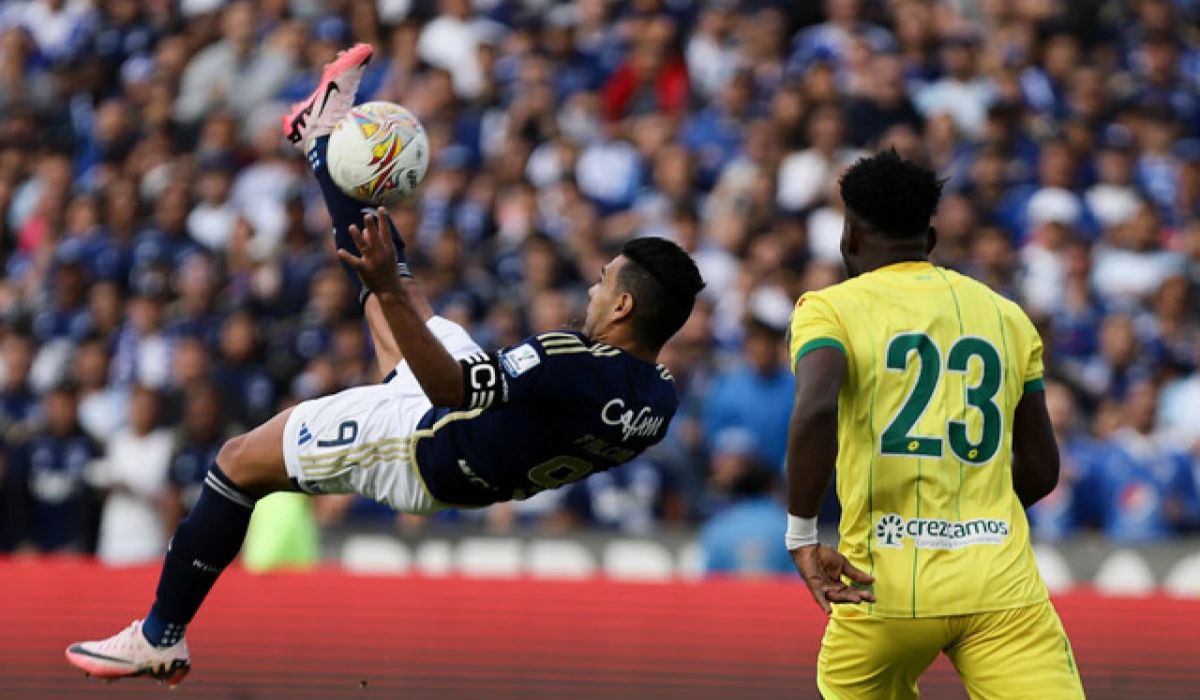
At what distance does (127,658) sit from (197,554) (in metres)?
0.43

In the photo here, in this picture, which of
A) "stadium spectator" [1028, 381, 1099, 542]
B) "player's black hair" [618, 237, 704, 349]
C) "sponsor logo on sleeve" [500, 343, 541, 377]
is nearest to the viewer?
"sponsor logo on sleeve" [500, 343, 541, 377]

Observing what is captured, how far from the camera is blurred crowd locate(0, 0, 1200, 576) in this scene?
12.0 metres

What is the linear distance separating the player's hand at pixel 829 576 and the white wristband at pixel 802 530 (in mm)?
15

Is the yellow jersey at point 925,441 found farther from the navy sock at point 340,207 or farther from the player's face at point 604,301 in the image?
the navy sock at point 340,207

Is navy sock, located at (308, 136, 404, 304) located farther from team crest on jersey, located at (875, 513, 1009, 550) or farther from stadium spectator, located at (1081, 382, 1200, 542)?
stadium spectator, located at (1081, 382, 1200, 542)

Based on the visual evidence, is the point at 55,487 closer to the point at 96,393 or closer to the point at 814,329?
the point at 96,393

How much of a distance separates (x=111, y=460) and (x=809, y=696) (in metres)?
5.69

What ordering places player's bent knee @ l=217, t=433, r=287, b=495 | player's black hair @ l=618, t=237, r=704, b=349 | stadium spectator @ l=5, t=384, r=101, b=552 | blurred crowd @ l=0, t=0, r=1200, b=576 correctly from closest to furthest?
player's black hair @ l=618, t=237, r=704, b=349
player's bent knee @ l=217, t=433, r=287, b=495
blurred crowd @ l=0, t=0, r=1200, b=576
stadium spectator @ l=5, t=384, r=101, b=552

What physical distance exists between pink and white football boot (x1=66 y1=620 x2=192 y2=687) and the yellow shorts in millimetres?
2395

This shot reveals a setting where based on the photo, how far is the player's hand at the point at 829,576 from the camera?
5.58m

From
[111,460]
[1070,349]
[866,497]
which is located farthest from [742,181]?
[866,497]

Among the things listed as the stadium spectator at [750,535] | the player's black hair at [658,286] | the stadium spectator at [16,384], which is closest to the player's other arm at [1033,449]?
the player's black hair at [658,286]

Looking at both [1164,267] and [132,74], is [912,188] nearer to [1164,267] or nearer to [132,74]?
[1164,267]

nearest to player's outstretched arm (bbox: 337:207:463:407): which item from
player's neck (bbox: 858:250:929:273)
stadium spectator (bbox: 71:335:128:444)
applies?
player's neck (bbox: 858:250:929:273)
